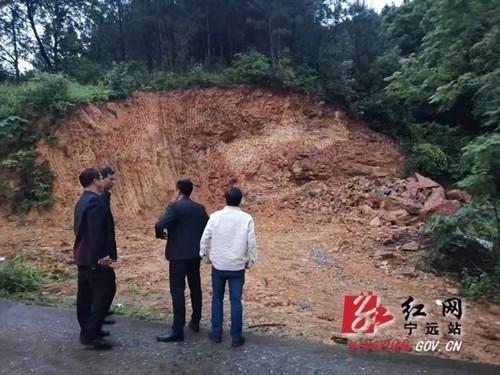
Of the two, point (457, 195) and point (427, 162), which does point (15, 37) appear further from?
point (457, 195)

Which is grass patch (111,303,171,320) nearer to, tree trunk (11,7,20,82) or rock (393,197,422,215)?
rock (393,197,422,215)

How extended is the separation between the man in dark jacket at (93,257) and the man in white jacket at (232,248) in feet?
3.12

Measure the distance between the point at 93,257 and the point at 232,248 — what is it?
1.32 metres

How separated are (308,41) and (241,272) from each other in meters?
14.3

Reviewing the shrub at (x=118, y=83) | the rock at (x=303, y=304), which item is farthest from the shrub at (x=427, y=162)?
the shrub at (x=118, y=83)

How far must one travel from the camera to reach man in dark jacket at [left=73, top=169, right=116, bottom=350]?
419 centimetres

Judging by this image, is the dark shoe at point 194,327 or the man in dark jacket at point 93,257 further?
the dark shoe at point 194,327

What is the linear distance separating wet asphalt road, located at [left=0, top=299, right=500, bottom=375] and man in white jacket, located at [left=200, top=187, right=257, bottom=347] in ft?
1.00

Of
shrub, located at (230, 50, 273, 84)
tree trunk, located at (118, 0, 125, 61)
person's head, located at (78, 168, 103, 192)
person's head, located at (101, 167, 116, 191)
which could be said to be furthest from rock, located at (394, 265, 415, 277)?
tree trunk, located at (118, 0, 125, 61)

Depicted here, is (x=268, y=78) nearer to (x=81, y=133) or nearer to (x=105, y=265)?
(x=81, y=133)

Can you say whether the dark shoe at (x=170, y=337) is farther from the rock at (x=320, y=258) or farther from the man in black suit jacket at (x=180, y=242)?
the rock at (x=320, y=258)

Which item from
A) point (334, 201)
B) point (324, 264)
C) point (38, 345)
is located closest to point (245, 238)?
point (38, 345)

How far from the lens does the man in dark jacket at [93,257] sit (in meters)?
4.19

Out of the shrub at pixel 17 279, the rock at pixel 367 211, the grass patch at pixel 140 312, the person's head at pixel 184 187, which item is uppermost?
the person's head at pixel 184 187
